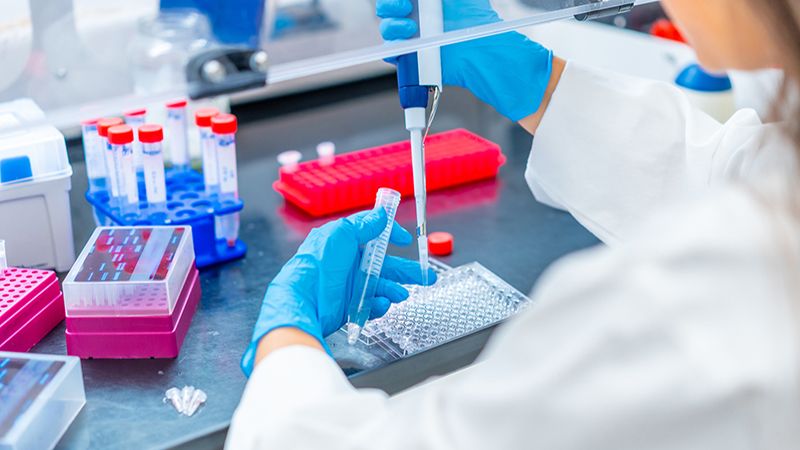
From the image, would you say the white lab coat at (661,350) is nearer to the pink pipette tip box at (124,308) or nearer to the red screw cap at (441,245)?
the pink pipette tip box at (124,308)

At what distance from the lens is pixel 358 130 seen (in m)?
2.15

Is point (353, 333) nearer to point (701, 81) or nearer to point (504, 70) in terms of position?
point (504, 70)

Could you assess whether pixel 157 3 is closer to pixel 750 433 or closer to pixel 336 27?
pixel 336 27

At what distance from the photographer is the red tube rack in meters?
1.74

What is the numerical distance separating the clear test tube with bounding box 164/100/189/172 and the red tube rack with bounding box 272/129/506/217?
0.22 m

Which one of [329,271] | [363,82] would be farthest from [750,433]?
[363,82]

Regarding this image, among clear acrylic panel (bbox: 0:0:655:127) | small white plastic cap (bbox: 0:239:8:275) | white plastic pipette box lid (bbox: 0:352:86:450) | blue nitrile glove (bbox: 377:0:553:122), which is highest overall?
clear acrylic panel (bbox: 0:0:655:127)

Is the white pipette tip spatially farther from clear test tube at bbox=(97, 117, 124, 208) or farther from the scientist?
clear test tube at bbox=(97, 117, 124, 208)

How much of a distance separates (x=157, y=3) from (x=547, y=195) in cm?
82

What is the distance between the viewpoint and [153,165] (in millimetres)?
1492

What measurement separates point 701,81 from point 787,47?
1.48m

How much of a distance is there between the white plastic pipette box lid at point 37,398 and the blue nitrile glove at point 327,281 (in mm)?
232

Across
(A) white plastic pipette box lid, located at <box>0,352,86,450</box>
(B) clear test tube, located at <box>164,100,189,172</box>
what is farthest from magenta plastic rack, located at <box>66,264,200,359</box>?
(B) clear test tube, located at <box>164,100,189,172</box>

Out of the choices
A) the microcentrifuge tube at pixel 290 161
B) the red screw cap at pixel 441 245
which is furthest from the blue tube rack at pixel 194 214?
the red screw cap at pixel 441 245
